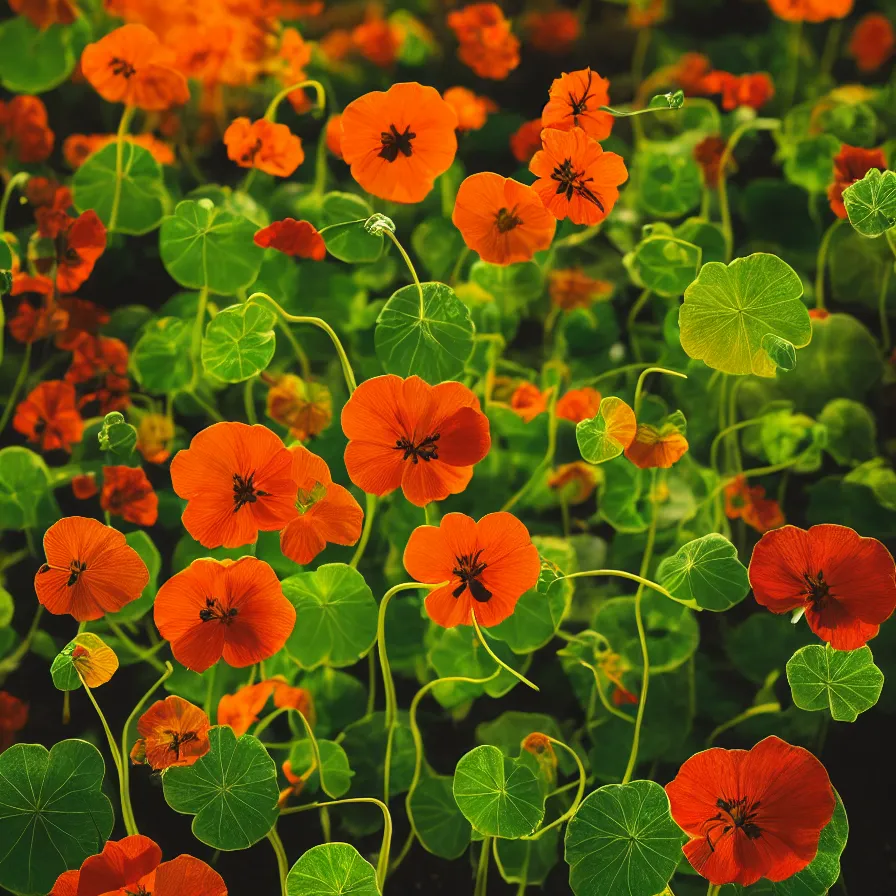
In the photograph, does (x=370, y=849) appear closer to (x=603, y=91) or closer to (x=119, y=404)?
(x=119, y=404)

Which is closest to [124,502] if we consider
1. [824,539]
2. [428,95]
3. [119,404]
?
[119,404]

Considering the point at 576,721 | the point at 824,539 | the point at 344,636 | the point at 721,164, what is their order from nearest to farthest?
the point at 824,539
the point at 344,636
the point at 576,721
the point at 721,164

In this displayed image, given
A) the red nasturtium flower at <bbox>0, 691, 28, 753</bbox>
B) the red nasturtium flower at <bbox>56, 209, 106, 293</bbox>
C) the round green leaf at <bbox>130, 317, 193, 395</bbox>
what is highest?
the red nasturtium flower at <bbox>56, 209, 106, 293</bbox>

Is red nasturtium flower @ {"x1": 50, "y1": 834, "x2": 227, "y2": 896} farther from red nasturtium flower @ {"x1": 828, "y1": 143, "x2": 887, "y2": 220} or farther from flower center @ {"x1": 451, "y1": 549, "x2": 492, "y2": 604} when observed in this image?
red nasturtium flower @ {"x1": 828, "y1": 143, "x2": 887, "y2": 220}

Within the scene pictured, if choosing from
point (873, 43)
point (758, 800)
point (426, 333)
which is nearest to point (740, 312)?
point (426, 333)

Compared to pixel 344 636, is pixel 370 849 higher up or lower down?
lower down

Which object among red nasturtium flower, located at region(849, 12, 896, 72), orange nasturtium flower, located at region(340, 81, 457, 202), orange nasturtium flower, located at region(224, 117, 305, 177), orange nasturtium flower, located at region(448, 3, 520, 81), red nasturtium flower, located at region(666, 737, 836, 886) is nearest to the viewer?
red nasturtium flower, located at region(666, 737, 836, 886)

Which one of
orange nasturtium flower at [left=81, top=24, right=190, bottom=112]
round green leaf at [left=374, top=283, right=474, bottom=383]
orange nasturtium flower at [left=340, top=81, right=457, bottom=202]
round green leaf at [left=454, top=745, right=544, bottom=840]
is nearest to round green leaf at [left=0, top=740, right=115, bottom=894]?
round green leaf at [left=454, top=745, right=544, bottom=840]
